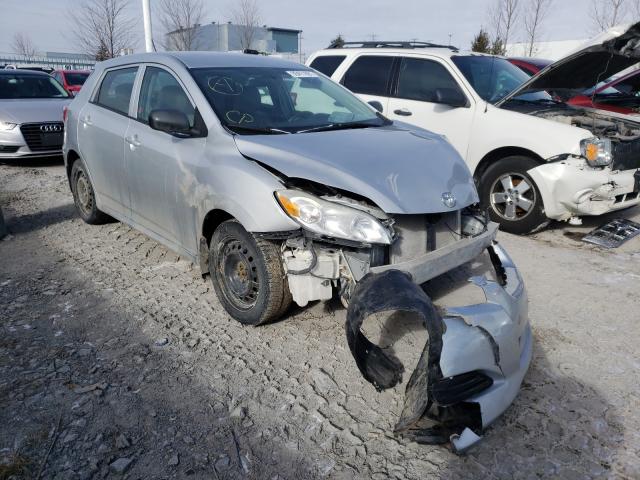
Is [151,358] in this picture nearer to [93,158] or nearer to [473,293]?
[473,293]

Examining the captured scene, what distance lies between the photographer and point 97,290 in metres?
4.04

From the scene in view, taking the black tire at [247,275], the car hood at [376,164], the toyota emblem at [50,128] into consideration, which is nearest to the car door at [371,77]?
the car hood at [376,164]

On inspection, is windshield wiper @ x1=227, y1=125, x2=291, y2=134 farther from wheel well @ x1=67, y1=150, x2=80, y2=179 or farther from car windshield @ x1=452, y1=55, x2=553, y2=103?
car windshield @ x1=452, y1=55, x2=553, y2=103

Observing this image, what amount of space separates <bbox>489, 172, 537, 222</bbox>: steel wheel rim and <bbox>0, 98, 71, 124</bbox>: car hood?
7452 mm

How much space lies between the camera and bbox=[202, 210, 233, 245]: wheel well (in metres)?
3.44

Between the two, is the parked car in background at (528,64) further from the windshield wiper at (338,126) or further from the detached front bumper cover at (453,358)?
the detached front bumper cover at (453,358)

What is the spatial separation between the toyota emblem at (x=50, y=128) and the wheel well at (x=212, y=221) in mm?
6641

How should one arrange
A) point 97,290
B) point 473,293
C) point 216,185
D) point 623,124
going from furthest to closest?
point 623,124 → point 97,290 → point 216,185 → point 473,293

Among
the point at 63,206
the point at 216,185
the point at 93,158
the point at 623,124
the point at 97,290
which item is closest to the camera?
the point at 216,185

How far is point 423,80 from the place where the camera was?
629 centimetres

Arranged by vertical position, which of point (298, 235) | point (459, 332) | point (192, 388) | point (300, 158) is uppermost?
point (300, 158)

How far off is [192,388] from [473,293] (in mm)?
1652

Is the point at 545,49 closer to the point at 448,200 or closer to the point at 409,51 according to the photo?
the point at 409,51

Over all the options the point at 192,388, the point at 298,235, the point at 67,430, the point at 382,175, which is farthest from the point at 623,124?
the point at 67,430
